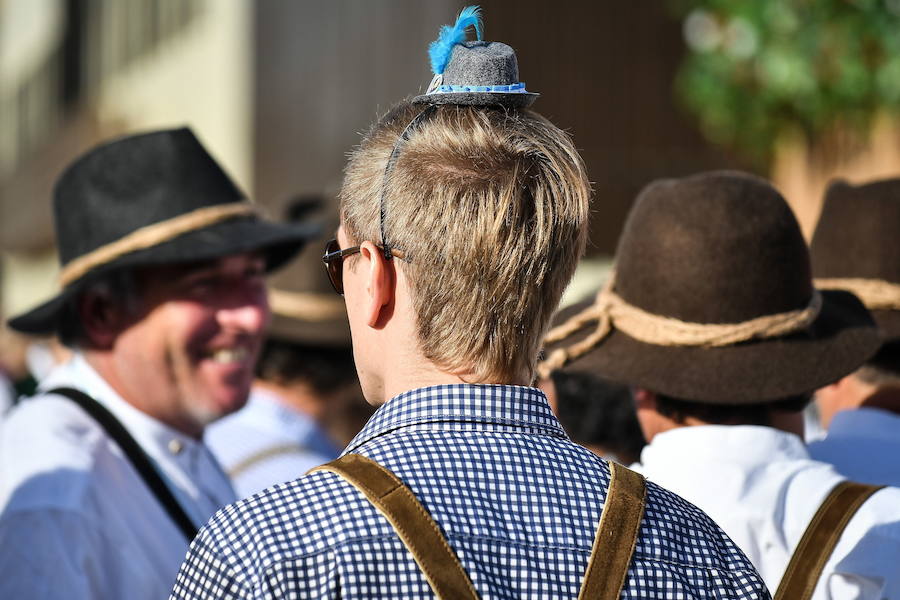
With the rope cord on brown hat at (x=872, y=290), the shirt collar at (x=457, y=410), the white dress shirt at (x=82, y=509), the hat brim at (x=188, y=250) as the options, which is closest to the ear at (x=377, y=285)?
the shirt collar at (x=457, y=410)

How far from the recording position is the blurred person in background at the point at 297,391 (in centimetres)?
395

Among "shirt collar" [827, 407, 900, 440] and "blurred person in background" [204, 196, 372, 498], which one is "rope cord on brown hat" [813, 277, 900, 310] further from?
"blurred person in background" [204, 196, 372, 498]

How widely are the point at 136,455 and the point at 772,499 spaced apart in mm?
1433

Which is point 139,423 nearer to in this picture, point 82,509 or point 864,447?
point 82,509

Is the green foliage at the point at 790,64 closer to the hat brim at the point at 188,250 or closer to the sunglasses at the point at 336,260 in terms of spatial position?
the hat brim at the point at 188,250

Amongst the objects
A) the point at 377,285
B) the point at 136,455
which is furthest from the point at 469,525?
the point at 136,455

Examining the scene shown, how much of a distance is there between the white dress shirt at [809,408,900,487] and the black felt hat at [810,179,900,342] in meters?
0.36

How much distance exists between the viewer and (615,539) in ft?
4.99

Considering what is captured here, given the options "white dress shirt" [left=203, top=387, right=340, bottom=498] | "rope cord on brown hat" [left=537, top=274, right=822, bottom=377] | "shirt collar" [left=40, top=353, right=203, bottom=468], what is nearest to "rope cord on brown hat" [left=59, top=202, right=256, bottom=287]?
"shirt collar" [left=40, top=353, right=203, bottom=468]

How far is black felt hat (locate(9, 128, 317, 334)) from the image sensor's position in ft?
9.88

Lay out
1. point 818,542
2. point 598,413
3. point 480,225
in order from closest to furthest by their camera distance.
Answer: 1. point 480,225
2. point 818,542
3. point 598,413

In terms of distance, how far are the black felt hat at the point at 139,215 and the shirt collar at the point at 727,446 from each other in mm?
1272

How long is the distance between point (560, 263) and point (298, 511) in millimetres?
480

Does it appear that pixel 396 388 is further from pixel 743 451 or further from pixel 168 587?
pixel 168 587
